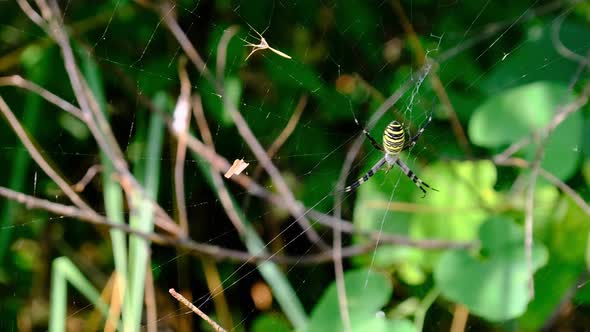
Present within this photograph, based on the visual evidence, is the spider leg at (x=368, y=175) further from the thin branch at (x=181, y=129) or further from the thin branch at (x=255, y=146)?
the thin branch at (x=181, y=129)

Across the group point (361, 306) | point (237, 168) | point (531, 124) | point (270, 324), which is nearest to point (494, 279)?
point (361, 306)

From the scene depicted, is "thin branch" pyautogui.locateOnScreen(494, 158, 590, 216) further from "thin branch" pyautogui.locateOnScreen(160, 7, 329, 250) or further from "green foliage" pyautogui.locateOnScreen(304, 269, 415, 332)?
"thin branch" pyautogui.locateOnScreen(160, 7, 329, 250)

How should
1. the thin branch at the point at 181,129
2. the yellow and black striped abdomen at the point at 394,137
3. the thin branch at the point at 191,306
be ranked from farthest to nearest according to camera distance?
the thin branch at the point at 181,129
the yellow and black striped abdomen at the point at 394,137
the thin branch at the point at 191,306

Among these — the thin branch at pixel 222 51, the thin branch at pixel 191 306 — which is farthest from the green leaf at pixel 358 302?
the thin branch at pixel 222 51

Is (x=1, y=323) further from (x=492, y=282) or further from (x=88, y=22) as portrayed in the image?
(x=492, y=282)

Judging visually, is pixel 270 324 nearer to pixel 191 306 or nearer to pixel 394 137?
pixel 394 137

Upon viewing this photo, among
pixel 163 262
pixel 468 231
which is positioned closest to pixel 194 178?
pixel 163 262

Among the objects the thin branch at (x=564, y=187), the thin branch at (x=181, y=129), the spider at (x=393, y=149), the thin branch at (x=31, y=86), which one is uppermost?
the thin branch at (x=31, y=86)
